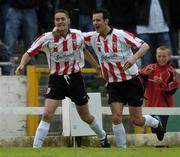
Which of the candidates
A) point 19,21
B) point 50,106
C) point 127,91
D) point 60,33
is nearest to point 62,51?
point 60,33

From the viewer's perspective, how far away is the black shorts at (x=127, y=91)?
1355 centimetres

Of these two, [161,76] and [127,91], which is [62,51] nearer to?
[127,91]

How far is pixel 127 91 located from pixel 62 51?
52.2 inches

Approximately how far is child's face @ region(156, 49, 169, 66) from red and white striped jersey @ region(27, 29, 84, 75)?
1.81 meters

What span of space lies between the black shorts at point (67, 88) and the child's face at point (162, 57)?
5.95 feet

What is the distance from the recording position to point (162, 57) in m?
14.8

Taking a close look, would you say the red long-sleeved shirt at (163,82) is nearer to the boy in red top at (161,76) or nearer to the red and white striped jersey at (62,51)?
the boy in red top at (161,76)

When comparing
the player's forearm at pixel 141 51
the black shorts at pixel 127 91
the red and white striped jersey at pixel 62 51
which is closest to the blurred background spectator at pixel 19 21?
the red and white striped jersey at pixel 62 51

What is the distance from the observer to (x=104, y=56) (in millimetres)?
13555

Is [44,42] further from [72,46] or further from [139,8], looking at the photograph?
[139,8]

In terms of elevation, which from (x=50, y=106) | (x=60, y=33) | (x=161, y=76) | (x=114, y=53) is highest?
(x=60, y=33)

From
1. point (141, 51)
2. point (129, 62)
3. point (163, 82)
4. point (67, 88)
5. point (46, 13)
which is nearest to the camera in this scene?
point (129, 62)

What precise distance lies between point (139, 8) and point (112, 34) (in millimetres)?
2832

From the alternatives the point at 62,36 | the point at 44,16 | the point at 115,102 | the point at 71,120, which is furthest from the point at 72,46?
the point at 44,16
